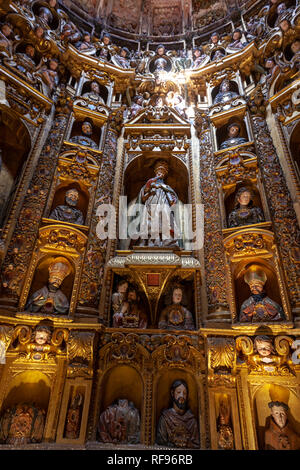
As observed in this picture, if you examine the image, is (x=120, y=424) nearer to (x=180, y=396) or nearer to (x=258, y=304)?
(x=180, y=396)

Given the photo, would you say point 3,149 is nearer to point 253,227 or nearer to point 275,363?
point 253,227

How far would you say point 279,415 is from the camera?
14.4ft

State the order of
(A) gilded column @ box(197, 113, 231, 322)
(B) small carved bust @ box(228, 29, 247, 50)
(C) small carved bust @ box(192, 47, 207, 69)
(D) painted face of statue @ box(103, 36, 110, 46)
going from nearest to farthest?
1. (A) gilded column @ box(197, 113, 231, 322)
2. (B) small carved bust @ box(228, 29, 247, 50)
3. (C) small carved bust @ box(192, 47, 207, 69)
4. (D) painted face of statue @ box(103, 36, 110, 46)

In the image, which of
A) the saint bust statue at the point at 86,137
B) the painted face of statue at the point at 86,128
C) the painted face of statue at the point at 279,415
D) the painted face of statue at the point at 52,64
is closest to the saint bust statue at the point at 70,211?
the saint bust statue at the point at 86,137

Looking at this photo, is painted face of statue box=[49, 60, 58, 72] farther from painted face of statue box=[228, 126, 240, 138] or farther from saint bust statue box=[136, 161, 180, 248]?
painted face of statue box=[228, 126, 240, 138]

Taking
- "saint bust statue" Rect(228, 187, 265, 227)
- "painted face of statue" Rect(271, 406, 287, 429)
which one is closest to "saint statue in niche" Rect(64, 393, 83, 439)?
"painted face of statue" Rect(271, 406, 287, 429)

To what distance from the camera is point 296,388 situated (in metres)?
4.58

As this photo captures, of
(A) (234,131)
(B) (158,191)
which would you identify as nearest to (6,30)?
(B) (158,191)

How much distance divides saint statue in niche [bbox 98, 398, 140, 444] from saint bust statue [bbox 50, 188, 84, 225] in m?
4.11

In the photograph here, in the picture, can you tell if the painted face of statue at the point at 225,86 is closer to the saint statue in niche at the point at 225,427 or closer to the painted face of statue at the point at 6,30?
the painted face of statue at the point at 6,30

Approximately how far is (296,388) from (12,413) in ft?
15.9

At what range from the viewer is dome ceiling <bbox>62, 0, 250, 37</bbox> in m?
11.4

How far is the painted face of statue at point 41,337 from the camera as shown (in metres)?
5.13
